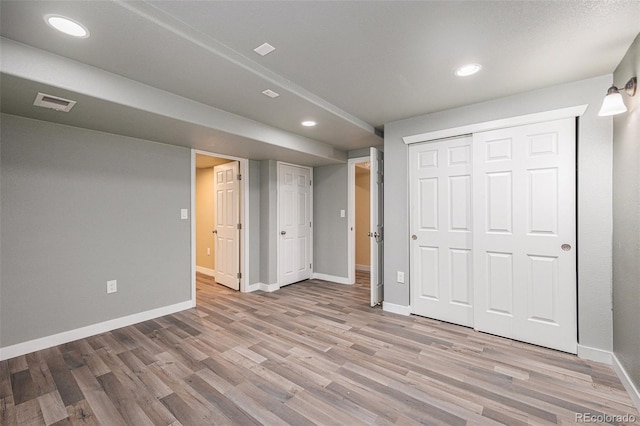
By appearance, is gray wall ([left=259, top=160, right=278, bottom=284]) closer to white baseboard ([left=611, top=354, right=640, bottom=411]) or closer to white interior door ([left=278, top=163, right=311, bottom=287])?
white interior door ([left=278, top=163, right=311, bottom=287])

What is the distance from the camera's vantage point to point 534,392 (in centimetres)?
197

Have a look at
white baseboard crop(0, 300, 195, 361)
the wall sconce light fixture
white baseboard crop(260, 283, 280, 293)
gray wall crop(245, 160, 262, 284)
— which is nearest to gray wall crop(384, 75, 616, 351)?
the wall sconce light fixture

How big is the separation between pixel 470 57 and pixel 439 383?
237 cm

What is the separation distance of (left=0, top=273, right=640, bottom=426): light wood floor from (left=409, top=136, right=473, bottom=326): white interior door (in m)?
0.27

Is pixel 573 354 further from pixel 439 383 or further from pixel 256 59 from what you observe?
pixel 256 59

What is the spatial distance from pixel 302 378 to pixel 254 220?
9.62ft

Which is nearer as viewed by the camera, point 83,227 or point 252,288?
point 83,227

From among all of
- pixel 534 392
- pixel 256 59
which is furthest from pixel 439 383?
pixel 256 59

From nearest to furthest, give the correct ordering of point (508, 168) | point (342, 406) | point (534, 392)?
point (342, 406) → point (534, 392) → point (508, 168)

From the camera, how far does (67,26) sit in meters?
1.62

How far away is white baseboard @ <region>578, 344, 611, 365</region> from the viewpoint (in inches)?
91.1

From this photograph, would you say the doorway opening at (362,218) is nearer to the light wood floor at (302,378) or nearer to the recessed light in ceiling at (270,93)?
the light wood floor at (302,378)

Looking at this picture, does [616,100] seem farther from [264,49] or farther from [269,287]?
[269,287]

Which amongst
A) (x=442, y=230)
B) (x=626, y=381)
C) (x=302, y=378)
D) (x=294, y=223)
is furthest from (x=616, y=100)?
(x=294, y=223)
